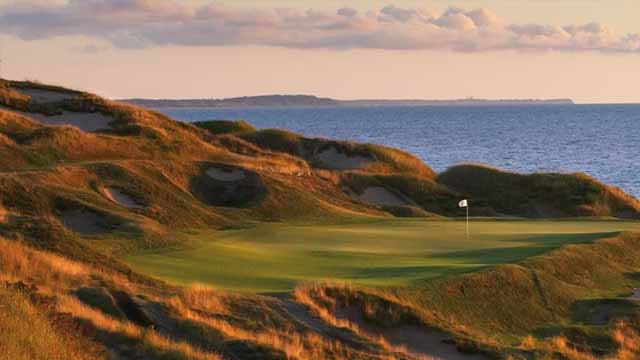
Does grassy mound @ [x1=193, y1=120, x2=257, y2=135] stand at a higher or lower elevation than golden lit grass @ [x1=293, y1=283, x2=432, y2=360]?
higher

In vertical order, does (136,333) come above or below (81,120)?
below

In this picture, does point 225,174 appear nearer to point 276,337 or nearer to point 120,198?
point 120,198

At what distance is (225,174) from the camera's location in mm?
38562

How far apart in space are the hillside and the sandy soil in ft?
0.12

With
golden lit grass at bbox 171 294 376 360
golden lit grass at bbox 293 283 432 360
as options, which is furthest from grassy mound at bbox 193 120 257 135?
golden lit grass at bbox 171 294 376 360

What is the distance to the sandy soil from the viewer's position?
18078 millimetres

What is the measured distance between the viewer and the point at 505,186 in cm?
5272

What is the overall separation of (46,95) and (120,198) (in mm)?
20854

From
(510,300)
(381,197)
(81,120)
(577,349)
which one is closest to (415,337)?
(577,349)

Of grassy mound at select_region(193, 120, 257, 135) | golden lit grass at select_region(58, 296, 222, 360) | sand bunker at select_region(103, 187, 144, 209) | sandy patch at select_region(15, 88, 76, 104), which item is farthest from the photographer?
grassy mound at select_region(193, 120, 257, 135)

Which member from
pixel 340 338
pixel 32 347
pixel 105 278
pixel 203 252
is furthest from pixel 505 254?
pixel 32 347

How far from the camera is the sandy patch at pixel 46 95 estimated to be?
49.2 meters

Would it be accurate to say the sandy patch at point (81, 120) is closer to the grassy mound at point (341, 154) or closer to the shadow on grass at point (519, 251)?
the grassy mound at point (341, 154)

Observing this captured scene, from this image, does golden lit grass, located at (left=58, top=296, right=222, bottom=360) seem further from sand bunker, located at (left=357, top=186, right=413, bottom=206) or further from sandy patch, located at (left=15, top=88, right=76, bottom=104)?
sandy patch, located at (left=15, top=88, right=76, bottom=104)
